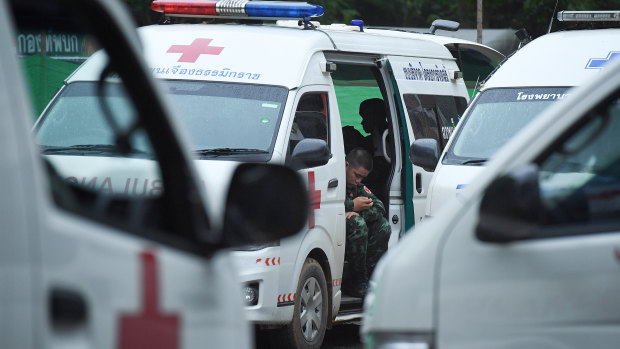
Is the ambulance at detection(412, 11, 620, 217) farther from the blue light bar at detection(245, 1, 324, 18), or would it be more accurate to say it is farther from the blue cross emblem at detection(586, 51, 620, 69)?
the blue light bar at detection(245, 1, 324, 18)

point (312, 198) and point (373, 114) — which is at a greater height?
point (373, 114)

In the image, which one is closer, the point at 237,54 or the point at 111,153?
the point at 111,153

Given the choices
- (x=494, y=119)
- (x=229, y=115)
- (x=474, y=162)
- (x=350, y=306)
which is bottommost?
(x=350, y=306)

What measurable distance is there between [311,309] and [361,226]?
94 cm

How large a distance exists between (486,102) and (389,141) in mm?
1598

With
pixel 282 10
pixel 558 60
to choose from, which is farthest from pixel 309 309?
pixel 558 60

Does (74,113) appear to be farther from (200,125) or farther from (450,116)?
(450,116)

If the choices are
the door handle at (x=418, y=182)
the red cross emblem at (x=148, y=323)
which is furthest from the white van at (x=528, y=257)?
the door handle at (x=418, y=182)

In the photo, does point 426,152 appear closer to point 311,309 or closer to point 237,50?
point 311,309

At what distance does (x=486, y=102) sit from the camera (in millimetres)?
8062

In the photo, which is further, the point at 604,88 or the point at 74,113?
the point at 74,113

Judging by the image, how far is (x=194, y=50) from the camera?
26.3ft

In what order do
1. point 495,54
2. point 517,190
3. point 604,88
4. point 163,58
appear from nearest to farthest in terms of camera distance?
1. point 517,190
2. point 604,88
3. point 163,58
4. point 495,54

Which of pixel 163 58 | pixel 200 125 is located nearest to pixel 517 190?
pixel 200 125
